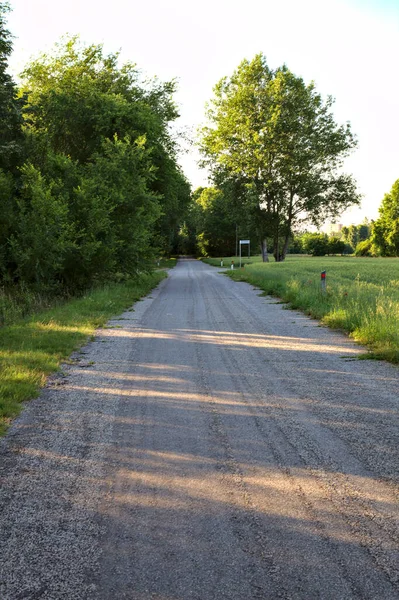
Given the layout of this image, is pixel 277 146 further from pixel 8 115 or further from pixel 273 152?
pixel 8 115

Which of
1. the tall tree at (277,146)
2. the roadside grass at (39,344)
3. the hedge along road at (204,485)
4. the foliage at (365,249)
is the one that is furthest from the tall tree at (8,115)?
the foliage at (365,249)

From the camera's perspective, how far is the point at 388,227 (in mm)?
83938

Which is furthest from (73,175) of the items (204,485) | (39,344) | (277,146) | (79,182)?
(277,146)

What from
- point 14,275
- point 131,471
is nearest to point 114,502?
point 131,471

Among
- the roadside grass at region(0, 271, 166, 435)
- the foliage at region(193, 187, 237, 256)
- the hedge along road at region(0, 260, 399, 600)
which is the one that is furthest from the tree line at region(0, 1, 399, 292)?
the foliage at region(193, 187, 237, 256)

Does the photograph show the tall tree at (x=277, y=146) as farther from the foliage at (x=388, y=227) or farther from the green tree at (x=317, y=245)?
the green tree at (x=317, y=245)

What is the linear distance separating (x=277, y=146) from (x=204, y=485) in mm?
46419

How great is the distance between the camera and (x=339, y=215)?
2076 inches

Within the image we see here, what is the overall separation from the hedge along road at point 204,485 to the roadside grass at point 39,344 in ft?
1.04

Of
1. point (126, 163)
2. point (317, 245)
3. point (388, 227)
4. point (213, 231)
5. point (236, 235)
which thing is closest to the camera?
point (126, 163)

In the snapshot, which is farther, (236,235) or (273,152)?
(236,235)

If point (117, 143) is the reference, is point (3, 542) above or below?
below

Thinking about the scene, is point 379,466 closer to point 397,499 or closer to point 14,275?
point 397,499

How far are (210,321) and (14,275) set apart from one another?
8613 mm
